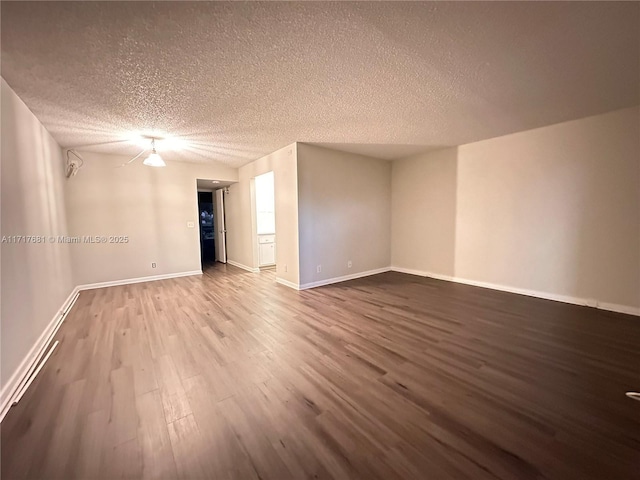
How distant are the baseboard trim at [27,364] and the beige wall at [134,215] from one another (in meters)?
1.54

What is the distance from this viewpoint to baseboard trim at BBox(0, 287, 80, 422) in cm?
168

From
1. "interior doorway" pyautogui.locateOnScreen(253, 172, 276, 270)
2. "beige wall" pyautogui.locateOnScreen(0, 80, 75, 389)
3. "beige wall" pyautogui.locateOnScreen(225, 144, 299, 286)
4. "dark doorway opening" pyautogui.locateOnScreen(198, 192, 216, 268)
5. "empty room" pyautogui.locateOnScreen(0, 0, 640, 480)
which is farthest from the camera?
"dark doorway opening" pyautogui.locateOnScreen(198, 192, 216, 268)

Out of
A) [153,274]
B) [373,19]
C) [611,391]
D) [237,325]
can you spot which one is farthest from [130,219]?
[611,391]

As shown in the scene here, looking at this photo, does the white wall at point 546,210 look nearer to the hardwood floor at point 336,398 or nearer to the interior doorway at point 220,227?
the hardwood floor at point 336,398

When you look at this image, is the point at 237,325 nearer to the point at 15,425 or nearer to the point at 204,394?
the point at 204,394

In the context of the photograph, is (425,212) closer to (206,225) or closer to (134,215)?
(134,215)

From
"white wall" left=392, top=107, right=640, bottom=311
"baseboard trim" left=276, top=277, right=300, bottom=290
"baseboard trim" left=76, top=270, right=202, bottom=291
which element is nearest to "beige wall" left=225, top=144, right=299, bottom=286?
"baseboard trim" left=276, top=277, right=300, bottom=290

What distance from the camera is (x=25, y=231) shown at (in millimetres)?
2383

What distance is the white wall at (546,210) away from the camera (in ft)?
10.1

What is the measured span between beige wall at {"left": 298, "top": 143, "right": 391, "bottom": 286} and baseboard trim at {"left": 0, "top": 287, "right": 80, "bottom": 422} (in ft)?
10.1

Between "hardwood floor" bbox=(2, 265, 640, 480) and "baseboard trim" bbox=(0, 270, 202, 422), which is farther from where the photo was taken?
"baseboard trim" bbox=(0, 270, 202, 422)

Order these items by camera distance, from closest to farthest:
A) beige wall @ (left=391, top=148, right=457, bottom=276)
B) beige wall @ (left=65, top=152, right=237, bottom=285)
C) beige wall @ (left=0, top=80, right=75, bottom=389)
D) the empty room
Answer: the empty room < beige wall @ (left=0, top=80, right=75, bottom=389) < beige wall @ (left=65, top=152, right=237, bottom=285) < beige wall @ (left=391, top=148, right=457, bottom=276)

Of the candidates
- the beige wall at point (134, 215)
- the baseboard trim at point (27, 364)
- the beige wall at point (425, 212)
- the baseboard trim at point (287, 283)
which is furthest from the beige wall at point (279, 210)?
the baseboard trim at point (27, 364)

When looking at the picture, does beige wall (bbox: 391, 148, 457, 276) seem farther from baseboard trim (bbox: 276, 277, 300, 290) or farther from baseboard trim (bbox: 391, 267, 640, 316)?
baseboard trim (bbox: 276, 277, 300, 290)
